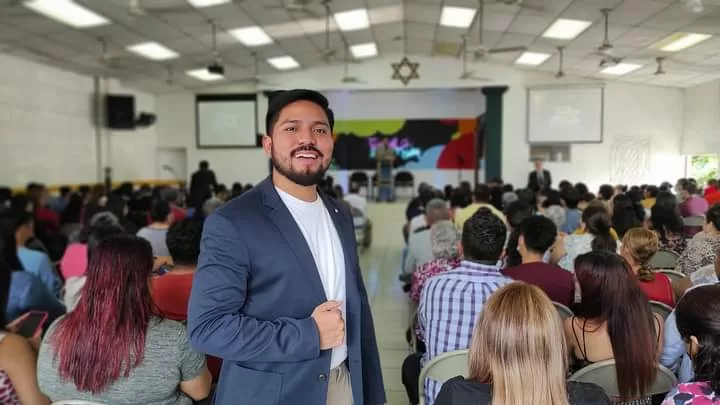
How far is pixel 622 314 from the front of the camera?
1898 mm

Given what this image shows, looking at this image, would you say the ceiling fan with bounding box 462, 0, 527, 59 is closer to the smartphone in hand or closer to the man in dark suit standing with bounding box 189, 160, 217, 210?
the man in dark suit standing with bounding box 189, 160, 217, 210

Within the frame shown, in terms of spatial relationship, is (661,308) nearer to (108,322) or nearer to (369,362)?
(369,362)

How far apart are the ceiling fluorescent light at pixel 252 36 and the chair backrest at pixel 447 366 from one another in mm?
8021

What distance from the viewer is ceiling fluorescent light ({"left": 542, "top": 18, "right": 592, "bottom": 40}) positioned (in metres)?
8.04

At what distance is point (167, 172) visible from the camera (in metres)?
14.0

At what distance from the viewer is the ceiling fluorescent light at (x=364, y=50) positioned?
11.3 m

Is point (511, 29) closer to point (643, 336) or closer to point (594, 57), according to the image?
point (594, 57)

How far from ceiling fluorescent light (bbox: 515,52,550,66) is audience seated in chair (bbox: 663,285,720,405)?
1000cm

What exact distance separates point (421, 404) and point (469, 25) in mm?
8442

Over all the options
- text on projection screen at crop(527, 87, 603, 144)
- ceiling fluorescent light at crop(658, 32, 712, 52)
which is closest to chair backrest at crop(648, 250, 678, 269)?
ceiling fluorescent light at crop(658, 32, 712, 52)

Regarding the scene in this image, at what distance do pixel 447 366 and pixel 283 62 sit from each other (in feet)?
35.7

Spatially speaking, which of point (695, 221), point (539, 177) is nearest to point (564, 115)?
point (539, 177)

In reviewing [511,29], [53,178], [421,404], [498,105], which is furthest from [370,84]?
[421,404]

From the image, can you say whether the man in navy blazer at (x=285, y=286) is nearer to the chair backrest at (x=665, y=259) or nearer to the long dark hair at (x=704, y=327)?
the long dark hair at (x=704, y=327)
